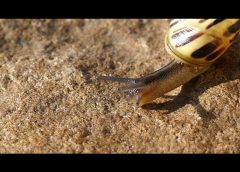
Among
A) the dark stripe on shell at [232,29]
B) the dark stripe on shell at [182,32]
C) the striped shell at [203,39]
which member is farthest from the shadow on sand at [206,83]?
the dark stripe on shell at [182,32]

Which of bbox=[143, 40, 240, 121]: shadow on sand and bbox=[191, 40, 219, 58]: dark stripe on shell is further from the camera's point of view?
bbox=[191, 40, 219, 58]: dark stripe on shell

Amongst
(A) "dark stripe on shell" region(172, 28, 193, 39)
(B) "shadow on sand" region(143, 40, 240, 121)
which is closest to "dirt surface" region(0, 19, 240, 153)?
(B) "shadow on sand" region(143, 40, 240, 121)

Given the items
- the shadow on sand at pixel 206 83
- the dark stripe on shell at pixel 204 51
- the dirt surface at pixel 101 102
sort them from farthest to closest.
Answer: the dark stripe on shell at pixel 204 51
the shadow on sand at pixel 206 83
the dirt surface at pixel 101 102

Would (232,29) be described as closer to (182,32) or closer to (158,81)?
(182,32)

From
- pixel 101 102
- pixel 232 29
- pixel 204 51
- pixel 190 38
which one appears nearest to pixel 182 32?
pixel 190 38

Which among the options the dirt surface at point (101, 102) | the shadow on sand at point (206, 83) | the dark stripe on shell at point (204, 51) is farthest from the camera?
the dark stripe on shell at point (204, 51)

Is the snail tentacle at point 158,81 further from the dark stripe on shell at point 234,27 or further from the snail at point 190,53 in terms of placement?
the dark stripe on shell at point 234,27

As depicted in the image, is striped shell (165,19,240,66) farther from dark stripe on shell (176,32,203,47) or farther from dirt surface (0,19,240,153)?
dirt surface (0,19,240,153)
